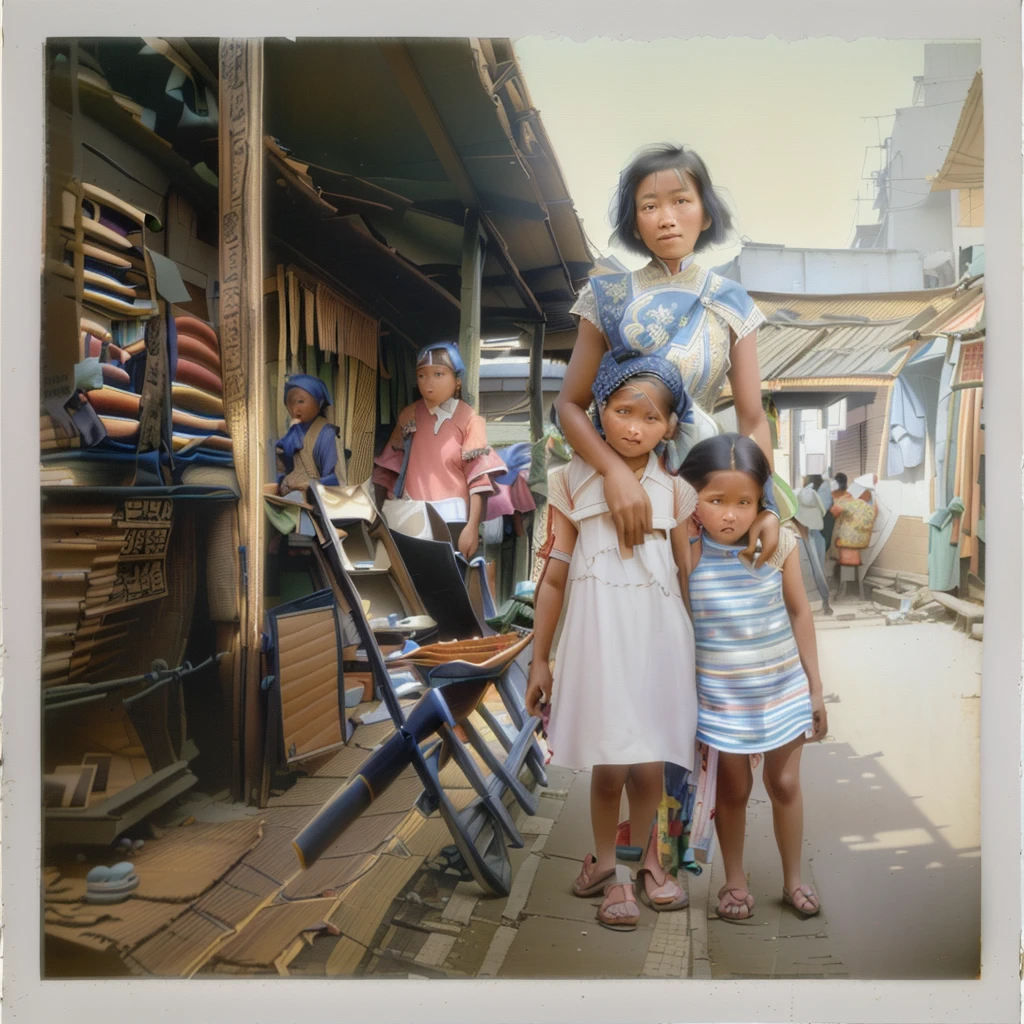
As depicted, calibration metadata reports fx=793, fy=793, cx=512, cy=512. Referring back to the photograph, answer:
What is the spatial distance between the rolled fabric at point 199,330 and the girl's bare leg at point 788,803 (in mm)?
2256

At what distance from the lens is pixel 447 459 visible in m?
2.84

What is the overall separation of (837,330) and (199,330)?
2.14m

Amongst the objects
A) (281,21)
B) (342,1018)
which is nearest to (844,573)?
(342,1018)

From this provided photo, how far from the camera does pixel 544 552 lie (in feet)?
8.62

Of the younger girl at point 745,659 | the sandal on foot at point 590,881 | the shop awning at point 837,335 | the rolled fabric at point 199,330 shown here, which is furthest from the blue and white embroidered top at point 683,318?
the sandal on foot at point 590,881

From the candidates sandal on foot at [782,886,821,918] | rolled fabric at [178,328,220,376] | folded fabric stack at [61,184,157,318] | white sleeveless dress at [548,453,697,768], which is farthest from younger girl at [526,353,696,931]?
folded fabric stack at [61,184,157,318]

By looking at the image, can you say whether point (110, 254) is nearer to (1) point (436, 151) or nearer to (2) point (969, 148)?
(1) point (436, 151)

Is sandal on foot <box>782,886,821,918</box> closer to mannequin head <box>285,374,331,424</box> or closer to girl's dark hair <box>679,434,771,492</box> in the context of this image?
girl's dark hair <box>679,434,771,492</box>

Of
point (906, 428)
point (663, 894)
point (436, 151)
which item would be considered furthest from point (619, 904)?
point (436, 151)

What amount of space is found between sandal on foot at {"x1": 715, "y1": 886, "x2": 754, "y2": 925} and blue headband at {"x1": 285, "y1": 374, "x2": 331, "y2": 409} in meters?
2.11

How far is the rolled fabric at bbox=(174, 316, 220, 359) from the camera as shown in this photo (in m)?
2.61

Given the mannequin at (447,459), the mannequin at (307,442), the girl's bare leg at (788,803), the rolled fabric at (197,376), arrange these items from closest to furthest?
the girl's bare leg at (788,803)
the rolled fabric at (197,376)
the mannequin at (307,442)
the mannequin at (447,459)

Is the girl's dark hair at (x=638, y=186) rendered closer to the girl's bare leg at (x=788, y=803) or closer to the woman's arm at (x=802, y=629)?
the woman's arm at (x=802, y=629)

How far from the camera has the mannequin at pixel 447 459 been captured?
282 centimetres
